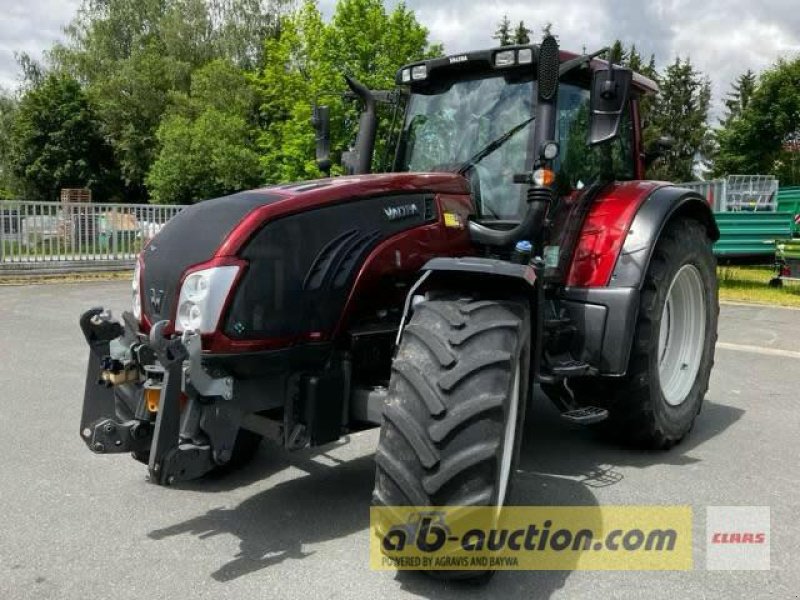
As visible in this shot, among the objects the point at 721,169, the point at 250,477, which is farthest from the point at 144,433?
the point at 721,169

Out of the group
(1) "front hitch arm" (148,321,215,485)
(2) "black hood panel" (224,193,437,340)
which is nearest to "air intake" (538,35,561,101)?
(2) "black hood panel" (224,193,437,340)

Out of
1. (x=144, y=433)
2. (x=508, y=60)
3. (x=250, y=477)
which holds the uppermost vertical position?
(x=508, y=60)

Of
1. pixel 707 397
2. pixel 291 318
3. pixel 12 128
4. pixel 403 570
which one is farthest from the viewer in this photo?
pixel 12 128

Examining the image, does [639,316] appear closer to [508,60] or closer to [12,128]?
[508,60]

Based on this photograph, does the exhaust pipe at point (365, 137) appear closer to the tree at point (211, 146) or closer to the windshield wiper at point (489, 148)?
the windshield wiper at point (489, 148)

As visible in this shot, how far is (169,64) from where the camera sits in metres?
41.0

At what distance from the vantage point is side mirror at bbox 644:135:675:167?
548 cm

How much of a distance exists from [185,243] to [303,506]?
1.48m

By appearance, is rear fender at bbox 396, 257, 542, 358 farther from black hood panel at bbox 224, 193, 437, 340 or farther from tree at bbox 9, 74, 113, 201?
tree at bbox 9, 74, 113, 201

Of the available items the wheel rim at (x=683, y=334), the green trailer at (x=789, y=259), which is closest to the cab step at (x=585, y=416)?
the wheel rim at (x=683, y=334)

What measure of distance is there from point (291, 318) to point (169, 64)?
4173cm

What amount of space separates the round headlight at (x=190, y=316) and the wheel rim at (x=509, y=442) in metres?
1.34

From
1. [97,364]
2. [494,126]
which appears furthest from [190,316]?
[494,126]

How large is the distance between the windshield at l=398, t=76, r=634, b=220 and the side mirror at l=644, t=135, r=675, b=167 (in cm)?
80
